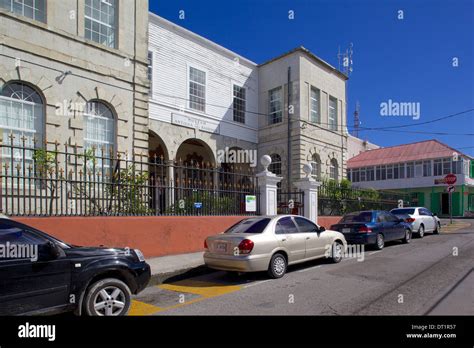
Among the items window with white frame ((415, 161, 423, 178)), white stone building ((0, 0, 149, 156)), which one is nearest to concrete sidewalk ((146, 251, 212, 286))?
white stone building ((0, 0, 149, 156))

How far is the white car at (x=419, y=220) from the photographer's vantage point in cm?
1673

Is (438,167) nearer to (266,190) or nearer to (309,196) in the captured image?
(309,196)

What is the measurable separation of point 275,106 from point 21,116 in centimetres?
1629

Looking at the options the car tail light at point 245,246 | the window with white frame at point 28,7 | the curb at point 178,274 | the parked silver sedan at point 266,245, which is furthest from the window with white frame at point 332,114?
the car tail light at point 245,246

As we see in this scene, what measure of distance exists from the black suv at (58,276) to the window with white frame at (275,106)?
1997 centimetres

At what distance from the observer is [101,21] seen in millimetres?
14305

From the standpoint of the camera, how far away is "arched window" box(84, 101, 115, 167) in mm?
13584

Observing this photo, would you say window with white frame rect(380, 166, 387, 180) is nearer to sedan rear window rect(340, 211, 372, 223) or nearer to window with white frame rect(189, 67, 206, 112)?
window with white frame rect(189, 67, 206, 112)

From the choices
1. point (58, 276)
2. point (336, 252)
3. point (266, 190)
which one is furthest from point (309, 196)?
point (58, 276)

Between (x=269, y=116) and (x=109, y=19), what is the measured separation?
12955 millimetres

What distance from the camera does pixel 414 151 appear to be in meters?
43.3

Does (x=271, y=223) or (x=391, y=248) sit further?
(x=391, y=248)
